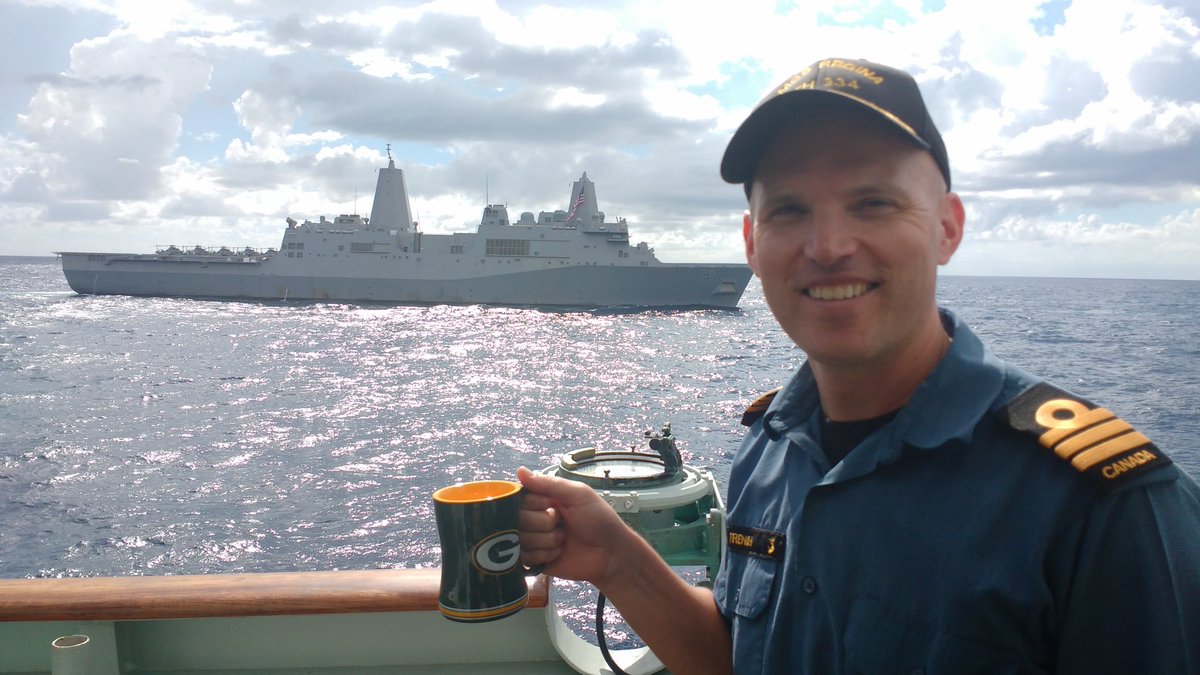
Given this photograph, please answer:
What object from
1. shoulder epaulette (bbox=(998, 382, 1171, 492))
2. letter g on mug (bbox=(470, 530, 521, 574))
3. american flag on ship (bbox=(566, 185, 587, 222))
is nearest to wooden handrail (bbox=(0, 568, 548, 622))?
letter g on mug (bbox=(470, 530, 521, 574))

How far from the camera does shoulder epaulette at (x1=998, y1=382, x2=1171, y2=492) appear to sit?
0.75 meters

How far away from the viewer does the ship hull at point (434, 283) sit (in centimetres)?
3722

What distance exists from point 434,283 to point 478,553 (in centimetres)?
3845

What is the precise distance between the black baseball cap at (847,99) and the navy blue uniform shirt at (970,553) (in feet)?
0.90

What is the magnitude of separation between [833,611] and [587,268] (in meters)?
36.1

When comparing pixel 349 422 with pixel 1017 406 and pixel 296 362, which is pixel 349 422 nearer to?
pixel 296 362

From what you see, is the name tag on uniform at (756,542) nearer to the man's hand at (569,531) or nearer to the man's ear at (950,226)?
the man's hand at (569,531)

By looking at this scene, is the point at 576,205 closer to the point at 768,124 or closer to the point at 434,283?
the point at 434,283

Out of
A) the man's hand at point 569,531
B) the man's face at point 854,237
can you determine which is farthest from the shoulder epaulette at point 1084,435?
the man's hand at point 569,531

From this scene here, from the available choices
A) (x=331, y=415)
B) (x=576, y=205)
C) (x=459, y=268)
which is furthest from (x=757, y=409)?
(x=576, y=205)

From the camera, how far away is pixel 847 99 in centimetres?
92

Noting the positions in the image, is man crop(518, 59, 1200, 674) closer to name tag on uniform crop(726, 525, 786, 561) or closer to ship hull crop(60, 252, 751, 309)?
name tag on uniform crop(726, 525, 786, 561)

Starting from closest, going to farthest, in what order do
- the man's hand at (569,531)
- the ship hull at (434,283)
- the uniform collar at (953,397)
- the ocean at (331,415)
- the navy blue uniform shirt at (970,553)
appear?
the navy blue uniform shirt at (970,553)
the uniform collar at (953,397)
the man's hand at (569,531)
the ocean at (331,415)
the ship hull at (434,283)

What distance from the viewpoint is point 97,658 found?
171 cm
